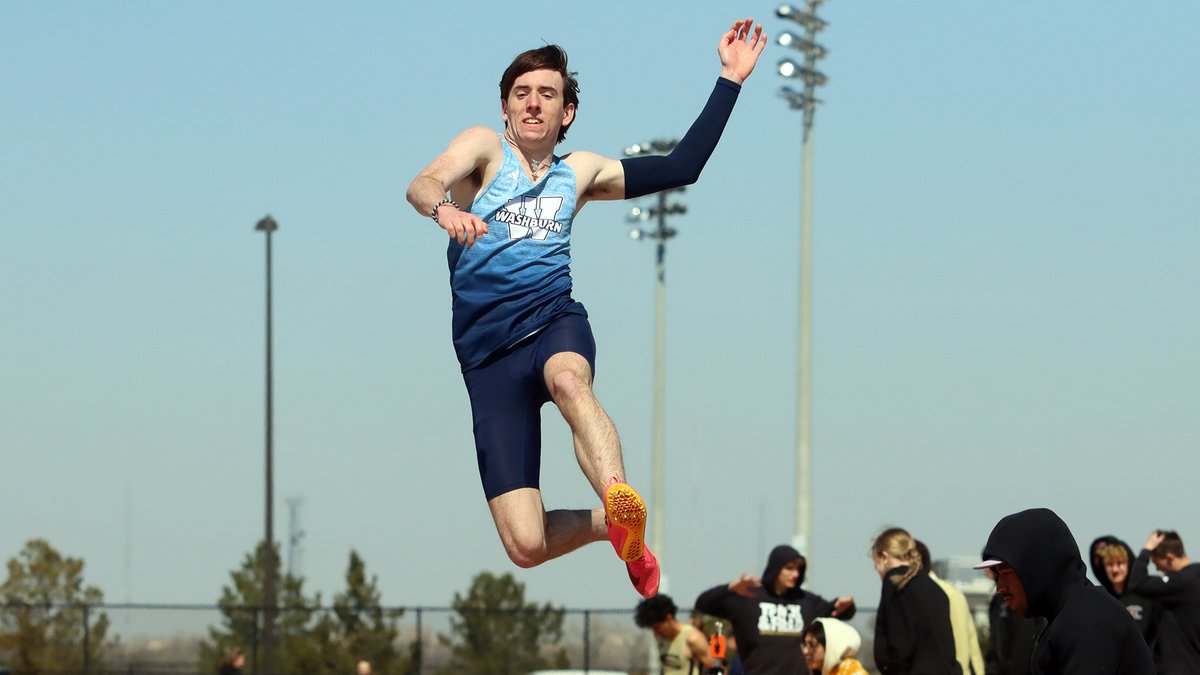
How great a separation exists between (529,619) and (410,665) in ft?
7.34

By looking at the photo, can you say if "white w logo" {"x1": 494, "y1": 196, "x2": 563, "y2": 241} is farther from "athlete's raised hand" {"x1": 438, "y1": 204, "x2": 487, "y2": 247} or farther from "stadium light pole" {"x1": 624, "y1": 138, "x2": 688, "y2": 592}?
"stadium light pole" {"x1": 624, "y1": 138, "x2": 688, "y2": 592}

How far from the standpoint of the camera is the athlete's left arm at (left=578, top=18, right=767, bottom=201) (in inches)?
330

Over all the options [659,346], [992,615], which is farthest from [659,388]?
[992,615]

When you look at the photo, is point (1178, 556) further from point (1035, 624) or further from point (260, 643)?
point (260, 643)

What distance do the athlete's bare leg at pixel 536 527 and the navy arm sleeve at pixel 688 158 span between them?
1418mm

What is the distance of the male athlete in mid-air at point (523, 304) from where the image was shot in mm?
7926

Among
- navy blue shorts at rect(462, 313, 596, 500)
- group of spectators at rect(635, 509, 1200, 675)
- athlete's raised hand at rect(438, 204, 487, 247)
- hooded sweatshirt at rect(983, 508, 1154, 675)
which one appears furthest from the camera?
navy blue shorts at rect(462, 313, 596, 500)

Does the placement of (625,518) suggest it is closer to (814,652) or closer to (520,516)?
(520,516)

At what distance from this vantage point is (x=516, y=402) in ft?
26.3

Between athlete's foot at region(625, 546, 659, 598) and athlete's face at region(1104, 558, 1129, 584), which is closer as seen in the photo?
athlete's foot at region(625, 546, 659, 598)

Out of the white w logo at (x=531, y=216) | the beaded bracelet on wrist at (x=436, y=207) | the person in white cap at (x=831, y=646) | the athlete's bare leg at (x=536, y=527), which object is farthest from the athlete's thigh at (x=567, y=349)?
the person in white cap at (x=831, y=646)

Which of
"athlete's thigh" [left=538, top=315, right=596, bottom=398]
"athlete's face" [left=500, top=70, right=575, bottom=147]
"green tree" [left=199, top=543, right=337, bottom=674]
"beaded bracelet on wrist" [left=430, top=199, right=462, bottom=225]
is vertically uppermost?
"athlete's face" [left=500, top=70, right=575, bottom=147]

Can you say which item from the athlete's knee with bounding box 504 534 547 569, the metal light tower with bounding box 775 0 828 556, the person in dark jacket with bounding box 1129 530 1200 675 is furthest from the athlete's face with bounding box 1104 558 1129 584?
the metal light tower with bounding box 775 0 828 556

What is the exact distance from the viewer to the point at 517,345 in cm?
804
